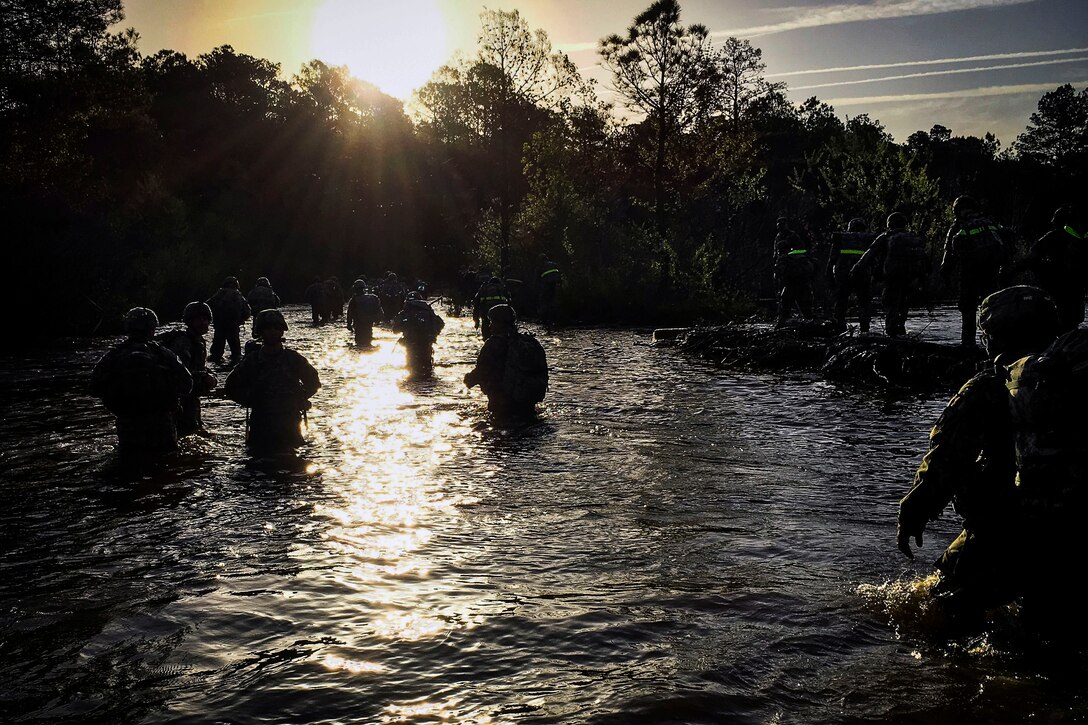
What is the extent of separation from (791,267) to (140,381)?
15348 millimetres

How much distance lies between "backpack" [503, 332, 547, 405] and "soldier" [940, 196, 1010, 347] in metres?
6.84

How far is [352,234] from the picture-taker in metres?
71.8

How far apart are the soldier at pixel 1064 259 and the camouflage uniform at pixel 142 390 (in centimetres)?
1226

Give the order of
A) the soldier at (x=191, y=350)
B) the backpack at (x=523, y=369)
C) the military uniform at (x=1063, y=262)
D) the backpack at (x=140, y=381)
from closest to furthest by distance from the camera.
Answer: the backpack at (x=140, y=381) < the soldier at (x=191, y=350) < the backpack at (x=523, y=369) < the military uniform at (x=1063, y=262)

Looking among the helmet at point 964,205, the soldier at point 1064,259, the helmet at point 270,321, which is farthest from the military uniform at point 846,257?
the helmet at point 270,321

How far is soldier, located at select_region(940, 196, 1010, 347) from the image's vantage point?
15.1 metres

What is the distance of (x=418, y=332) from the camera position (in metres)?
19.2

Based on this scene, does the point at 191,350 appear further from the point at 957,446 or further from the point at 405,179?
the point at 405,179

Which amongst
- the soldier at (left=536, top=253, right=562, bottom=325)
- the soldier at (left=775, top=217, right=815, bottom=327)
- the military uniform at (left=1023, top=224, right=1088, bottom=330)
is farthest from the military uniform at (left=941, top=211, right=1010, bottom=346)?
the soldier at (left=536, top=253, right=562, bottom=325)

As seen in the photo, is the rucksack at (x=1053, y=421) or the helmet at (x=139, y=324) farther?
the helmet at (x=139, y=324)

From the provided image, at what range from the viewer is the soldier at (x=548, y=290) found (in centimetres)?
3189

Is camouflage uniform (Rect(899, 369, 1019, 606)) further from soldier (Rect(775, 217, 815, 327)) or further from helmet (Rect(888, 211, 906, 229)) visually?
soldier (Rect(775, 217, 815, 327))

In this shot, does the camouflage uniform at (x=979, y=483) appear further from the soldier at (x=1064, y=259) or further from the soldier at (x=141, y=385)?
the soldier at (x=1064, y=259)

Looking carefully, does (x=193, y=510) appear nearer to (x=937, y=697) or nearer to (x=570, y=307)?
(x=937, y=697)
